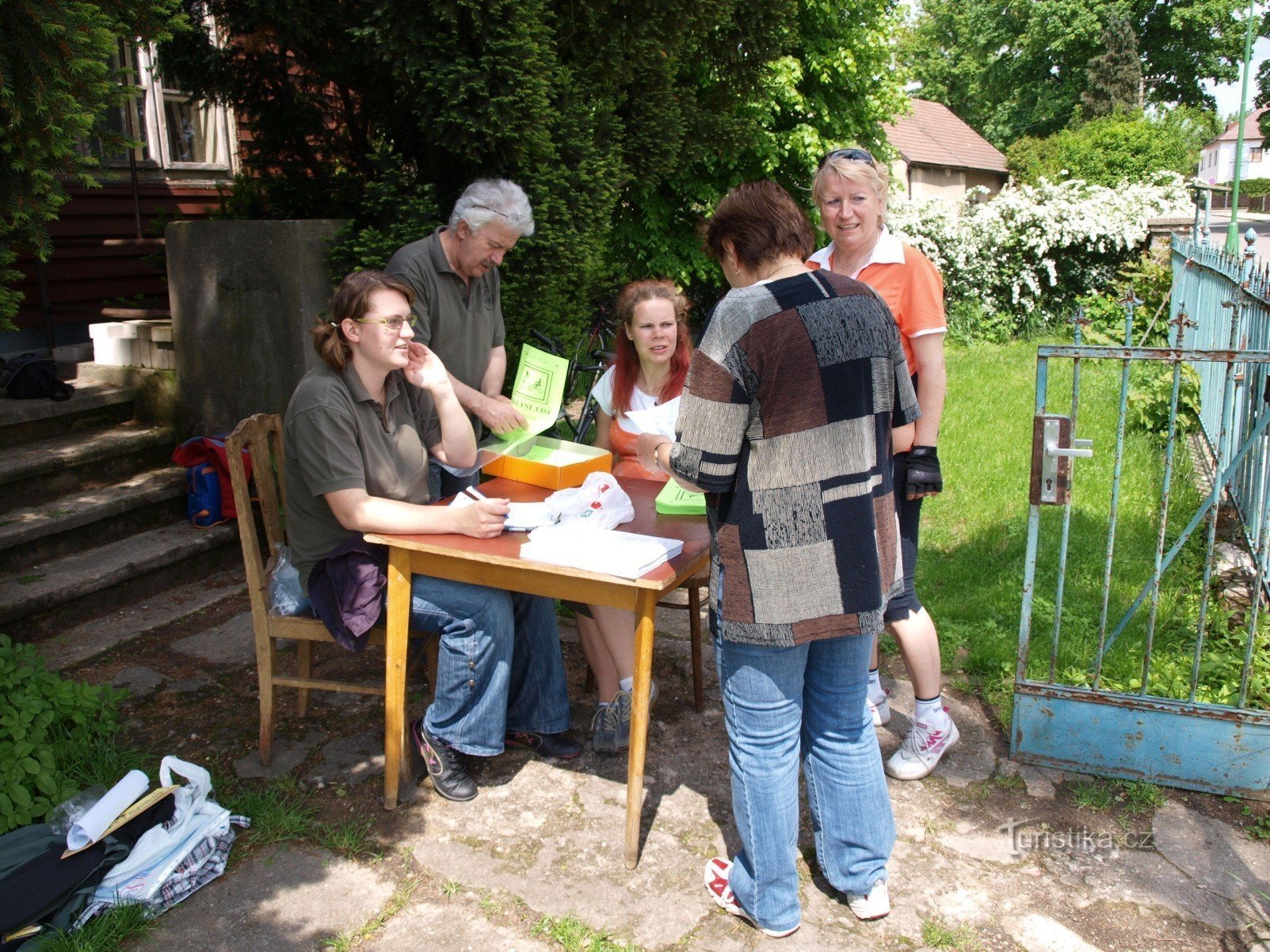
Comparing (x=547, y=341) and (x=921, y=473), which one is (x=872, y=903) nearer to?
(x=921, y=473)

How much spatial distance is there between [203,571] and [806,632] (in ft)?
12.8

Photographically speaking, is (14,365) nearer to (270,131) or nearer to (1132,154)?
(270,131)

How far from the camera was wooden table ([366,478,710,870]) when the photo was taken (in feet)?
8.95

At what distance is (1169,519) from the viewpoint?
18.0 ft

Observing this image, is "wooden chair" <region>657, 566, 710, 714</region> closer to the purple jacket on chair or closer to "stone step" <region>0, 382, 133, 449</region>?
the purple jacket on chair

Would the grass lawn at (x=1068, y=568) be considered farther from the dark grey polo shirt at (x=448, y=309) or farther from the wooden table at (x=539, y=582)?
the dark grey polo shirt at (x=448, y=309)

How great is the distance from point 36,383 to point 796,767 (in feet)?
15.9

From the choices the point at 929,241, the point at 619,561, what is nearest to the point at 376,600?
the point at 619,561

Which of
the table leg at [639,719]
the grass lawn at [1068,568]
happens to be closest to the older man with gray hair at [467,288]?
the table leg at [639,719]

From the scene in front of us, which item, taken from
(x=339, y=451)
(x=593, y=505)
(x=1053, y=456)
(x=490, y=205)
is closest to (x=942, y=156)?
(x=490, y=205)

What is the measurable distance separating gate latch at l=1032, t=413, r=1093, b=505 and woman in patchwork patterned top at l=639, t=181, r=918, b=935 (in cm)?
75

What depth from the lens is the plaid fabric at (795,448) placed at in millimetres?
2182

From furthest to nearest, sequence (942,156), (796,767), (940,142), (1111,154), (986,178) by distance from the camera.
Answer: (986,178) → (940,142) → (942,156) → (1111,154) → (796,767)

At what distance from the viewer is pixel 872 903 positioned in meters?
2.63
